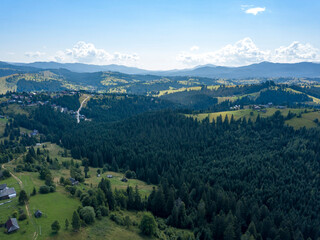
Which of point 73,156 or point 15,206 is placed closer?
point 15,206

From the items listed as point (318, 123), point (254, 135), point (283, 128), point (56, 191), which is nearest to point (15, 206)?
point (56, 191)

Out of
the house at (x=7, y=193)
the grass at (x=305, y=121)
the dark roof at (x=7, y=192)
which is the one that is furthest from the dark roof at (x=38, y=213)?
the grass at (x=305, y=121)

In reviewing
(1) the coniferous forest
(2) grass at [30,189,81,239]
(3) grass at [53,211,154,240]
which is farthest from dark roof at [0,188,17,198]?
(1) the coniferous forest

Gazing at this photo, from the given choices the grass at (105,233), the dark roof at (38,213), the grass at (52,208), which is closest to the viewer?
the grass at (105,233)

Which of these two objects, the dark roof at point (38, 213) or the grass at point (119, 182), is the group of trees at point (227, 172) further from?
the dark roof at point (38, 213)

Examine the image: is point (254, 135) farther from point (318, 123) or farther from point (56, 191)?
point (56, 191)

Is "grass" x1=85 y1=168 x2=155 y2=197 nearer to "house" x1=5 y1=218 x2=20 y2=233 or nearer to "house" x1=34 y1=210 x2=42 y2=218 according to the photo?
"house" x1=34 y1=210 x2=42 y2=218
